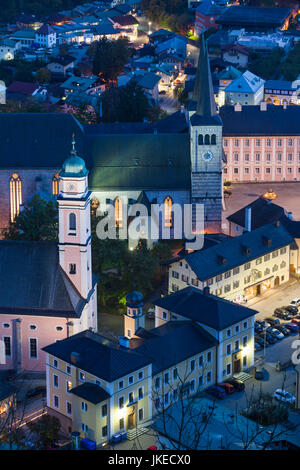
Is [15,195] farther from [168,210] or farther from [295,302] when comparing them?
[295,302]

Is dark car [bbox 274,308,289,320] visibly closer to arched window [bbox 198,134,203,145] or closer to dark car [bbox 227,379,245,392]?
dark car [bbox 227,379,245,392]

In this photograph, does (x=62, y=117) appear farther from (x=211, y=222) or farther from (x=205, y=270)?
(x=205, y=270)

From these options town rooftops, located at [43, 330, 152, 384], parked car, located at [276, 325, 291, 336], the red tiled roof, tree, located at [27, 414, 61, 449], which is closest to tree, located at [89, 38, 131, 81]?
the red tiled roof

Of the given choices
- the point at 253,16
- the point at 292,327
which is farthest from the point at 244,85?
the point at 292,327

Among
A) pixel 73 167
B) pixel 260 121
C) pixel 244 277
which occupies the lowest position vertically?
pixel 244 277

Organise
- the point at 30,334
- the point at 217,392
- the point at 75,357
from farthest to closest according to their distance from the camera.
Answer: the point at 30,334, the point at 217,392, the point at 75,357
